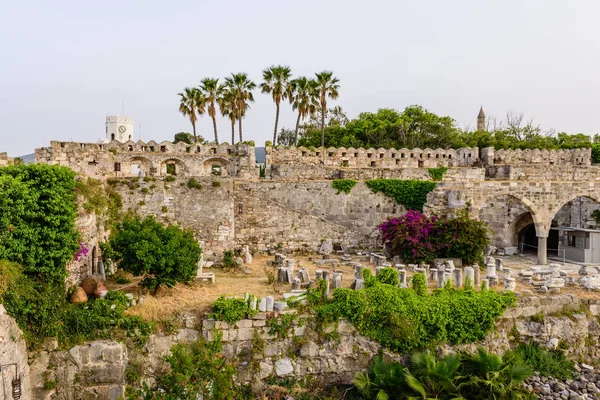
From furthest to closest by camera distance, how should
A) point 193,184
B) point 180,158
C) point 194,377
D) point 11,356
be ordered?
point 180,158
point 193,184
point 194,377
point 11,356

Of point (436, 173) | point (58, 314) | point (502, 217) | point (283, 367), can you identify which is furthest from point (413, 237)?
point (58, 314)

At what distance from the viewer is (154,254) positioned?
11.3 m

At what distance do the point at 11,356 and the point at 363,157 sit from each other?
21613 mm

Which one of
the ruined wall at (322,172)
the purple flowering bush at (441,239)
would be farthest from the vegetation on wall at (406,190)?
the ruined wall at (322,172)

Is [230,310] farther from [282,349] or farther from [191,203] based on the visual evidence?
[191,203]

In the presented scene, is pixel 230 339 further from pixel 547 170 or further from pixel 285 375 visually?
pixel 547 170

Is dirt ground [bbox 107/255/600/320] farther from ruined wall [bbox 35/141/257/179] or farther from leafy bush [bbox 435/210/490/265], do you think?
ruined wall [bbox 35/141/257/179]

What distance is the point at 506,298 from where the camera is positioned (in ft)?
39.3

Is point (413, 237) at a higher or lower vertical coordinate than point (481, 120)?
lower

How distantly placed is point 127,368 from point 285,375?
3740 millimetres

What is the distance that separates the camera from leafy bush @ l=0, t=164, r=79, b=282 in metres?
9.59

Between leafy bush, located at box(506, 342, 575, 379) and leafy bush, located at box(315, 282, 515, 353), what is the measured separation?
1429mm

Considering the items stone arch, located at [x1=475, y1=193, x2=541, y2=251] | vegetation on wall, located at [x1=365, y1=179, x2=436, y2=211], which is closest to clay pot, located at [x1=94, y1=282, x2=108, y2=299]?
vegetation on wall, located at [x1=365, y1=179, x2=436, y2=211]

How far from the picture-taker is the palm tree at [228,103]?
3303cm
